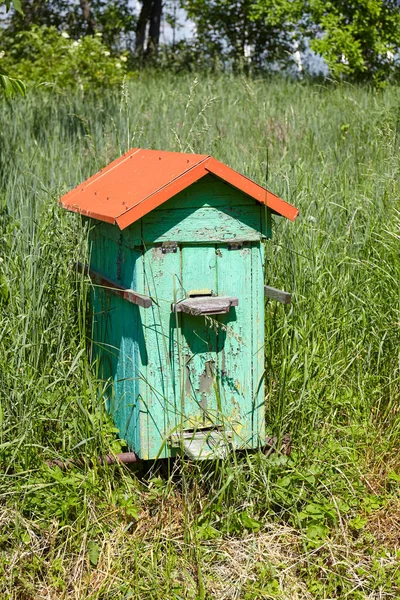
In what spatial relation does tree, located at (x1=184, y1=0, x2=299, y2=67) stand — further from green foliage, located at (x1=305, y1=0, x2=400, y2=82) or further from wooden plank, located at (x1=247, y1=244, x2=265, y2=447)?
wooden plank, located at (x1=247, y1=244, x2=265, y2=447)

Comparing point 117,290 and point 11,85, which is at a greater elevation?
point 11,85

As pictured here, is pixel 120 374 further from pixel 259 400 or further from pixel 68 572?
pixel 68 572

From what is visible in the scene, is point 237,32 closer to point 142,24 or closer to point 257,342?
point 142,24

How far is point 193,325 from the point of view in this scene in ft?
10.6

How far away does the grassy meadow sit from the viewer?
3.11m

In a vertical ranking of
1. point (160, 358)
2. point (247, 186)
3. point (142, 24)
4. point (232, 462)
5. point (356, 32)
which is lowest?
point (232, 462)

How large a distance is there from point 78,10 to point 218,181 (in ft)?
61.1

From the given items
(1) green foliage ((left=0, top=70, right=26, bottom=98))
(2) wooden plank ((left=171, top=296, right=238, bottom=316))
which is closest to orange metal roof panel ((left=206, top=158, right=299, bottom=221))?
(2) wooden plank ((left=171, top=296, right=238, bottom=316))

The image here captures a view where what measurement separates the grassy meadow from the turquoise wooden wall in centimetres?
17

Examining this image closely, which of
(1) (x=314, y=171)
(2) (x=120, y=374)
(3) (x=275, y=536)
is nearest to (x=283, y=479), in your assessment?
(3) (x=275, y=536)

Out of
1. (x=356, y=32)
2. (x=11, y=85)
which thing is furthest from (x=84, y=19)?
(x=11, y=85)

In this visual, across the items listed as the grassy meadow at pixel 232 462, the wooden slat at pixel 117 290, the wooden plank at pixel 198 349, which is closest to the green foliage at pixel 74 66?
the grassy meadow at pixel 232 462

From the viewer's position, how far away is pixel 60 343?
11.7ft

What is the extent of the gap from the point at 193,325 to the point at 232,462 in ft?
2.11
